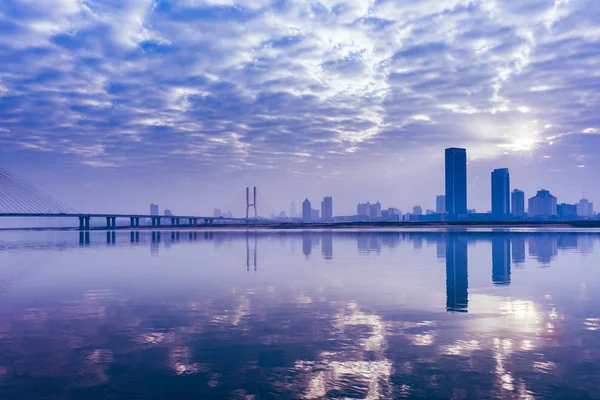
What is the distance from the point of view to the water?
392 inches

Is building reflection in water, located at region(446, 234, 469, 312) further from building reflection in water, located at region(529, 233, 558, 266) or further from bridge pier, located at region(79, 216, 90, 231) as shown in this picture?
bridge pier, located at region(79, 216, 90, 231)

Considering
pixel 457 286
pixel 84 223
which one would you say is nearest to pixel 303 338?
pixel 457 286

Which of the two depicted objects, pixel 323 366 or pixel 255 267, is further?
pixel 255 267

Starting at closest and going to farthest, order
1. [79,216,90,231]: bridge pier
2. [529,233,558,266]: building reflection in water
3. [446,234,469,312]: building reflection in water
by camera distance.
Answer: [446,234,469,312]: building reflection in water → [529,233,558,266]: building reflection in water → [79,216,90,231]: bridge pier

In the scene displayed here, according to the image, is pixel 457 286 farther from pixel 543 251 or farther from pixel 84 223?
pixel 84 223

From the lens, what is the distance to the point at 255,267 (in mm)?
34531

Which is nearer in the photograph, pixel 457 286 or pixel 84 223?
pixel 457 286

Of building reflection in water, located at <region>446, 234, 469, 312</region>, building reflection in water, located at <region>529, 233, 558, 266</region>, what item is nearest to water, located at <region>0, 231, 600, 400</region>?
building reflection in water, located at <region>446, 234, 469, 312</region>

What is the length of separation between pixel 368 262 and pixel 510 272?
10.8m

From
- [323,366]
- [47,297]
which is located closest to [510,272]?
[323,366]

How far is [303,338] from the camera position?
13.9m

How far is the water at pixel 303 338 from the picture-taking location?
32.7 ft

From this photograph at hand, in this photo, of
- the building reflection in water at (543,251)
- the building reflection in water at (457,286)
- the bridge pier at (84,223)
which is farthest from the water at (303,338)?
the bridge pier at (84,223)

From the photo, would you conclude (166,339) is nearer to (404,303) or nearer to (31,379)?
(31,379)
